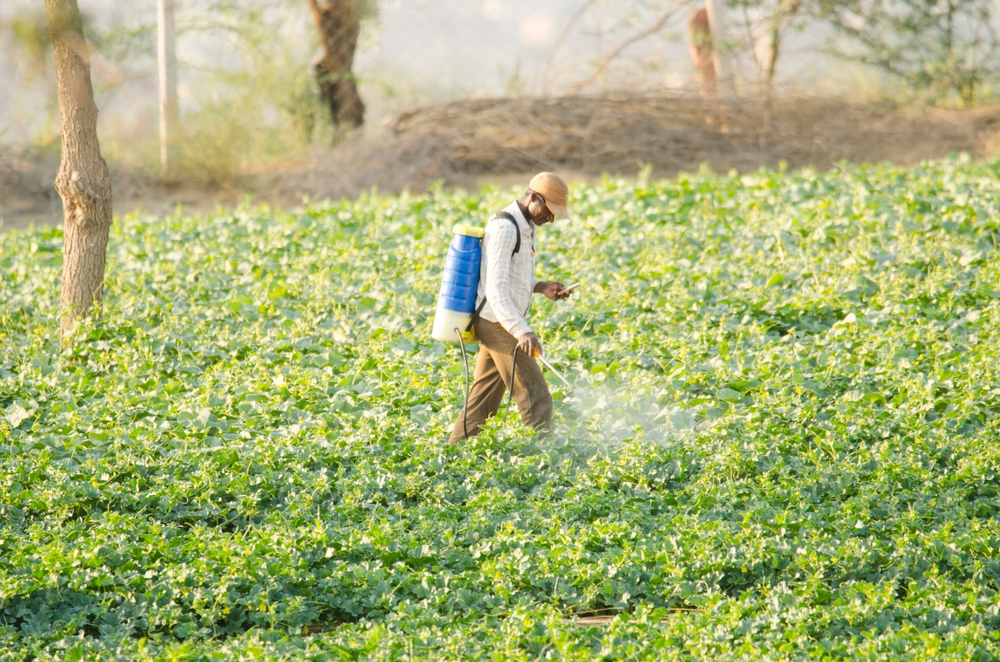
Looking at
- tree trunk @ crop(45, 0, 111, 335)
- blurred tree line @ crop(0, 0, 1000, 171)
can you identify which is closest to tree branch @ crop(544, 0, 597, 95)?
blurred tree line @ crop(0, 0, 1000, 171)

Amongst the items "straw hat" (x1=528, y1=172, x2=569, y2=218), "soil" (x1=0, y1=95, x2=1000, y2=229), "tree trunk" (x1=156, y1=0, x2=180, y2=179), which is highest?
"tree trunk" (x1=156, y1=0, x2=180, y2=179)

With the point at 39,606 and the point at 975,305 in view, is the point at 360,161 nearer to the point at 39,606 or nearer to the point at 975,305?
the point at 975,305

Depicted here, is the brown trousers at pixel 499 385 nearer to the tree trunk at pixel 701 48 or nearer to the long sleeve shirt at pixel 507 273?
the long sleeve shirt at pixel 507 273

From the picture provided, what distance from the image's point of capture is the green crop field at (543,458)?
148 inches

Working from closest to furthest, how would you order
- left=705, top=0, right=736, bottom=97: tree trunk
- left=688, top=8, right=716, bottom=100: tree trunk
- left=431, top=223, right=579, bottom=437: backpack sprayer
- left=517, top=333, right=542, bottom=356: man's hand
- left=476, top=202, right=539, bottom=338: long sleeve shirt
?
1. left=517, top=333, right=542, bottom=356: man's hand
2. left=476, top=202, right=539, bottom=338: long sleeve shirt
3. left=431, top=223, right=579, bottom=437: backpack sprayer
4. left=705, top=0, right=736, bottom=97: tree trunk
5. left=688, top=8, right=716, bottom=100: tree trunk

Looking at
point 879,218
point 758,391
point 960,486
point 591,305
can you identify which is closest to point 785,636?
point 960,486

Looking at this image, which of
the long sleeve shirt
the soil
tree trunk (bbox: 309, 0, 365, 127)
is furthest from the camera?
tree trunk (bbox: 309, 0, 365, 127)

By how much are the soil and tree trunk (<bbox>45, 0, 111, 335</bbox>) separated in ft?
16.3

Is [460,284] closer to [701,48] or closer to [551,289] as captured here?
[551,289]

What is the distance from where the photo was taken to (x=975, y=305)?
22.4 ft

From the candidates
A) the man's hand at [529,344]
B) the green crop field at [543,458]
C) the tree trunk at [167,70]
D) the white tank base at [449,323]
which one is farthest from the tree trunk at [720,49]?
the man's hand at [529,344]

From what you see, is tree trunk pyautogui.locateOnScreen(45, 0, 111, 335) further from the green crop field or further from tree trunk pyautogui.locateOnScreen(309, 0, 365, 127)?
tree trunk pyautogui.locateOnScreen(309, 0, 365, 127)

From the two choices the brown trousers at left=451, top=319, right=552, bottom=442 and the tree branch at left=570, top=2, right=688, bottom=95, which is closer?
the brown trousers at left=451, top=319, right=552, bottom=442

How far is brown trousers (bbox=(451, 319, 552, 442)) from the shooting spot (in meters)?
5.14
